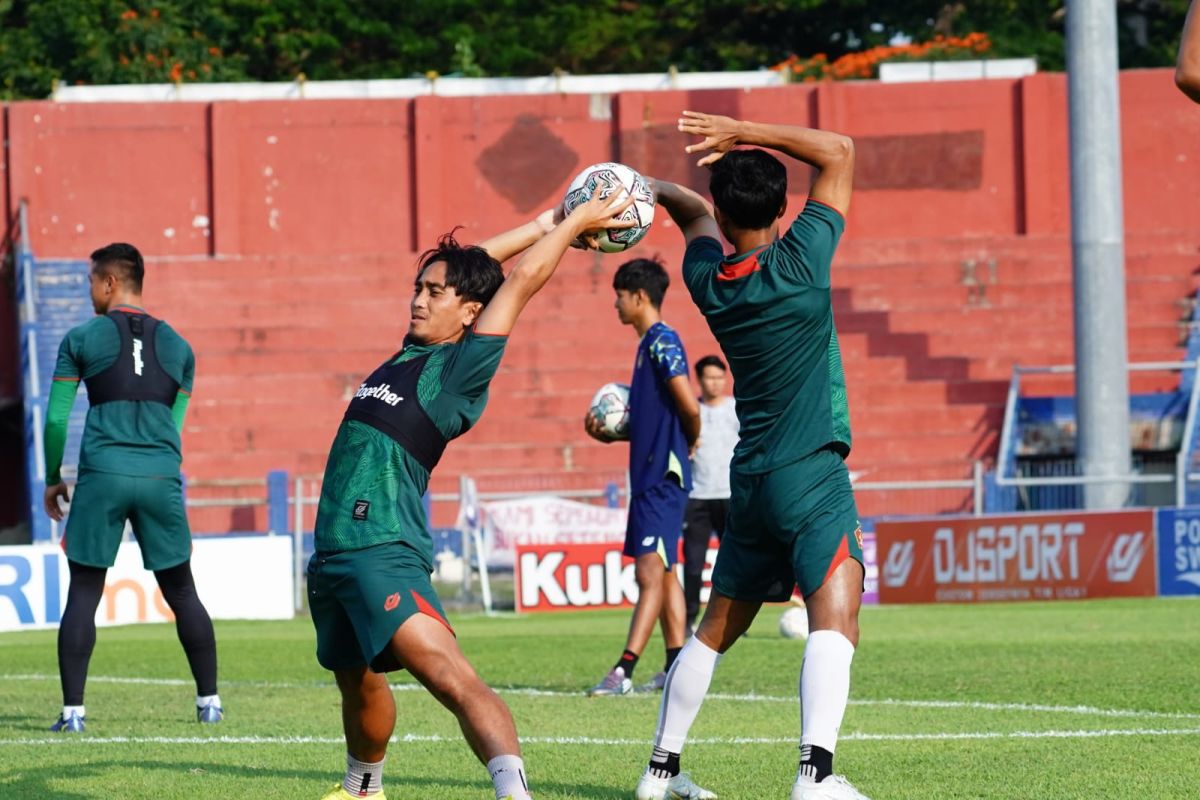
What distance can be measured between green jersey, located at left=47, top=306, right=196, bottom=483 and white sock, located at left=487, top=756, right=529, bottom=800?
13.6 ft

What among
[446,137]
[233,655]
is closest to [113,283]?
[233,655]

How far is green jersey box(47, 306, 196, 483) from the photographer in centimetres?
907

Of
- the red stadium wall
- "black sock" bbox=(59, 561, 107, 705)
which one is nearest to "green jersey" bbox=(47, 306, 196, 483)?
"black sock" bbox=(59, 561, 107, 705)

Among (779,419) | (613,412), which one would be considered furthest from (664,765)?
(613,412)

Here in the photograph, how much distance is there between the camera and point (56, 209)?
112 feet

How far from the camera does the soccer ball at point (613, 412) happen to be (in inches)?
420

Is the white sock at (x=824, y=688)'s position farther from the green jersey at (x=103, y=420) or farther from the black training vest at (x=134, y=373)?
the black training vest at (x=134, y=373)

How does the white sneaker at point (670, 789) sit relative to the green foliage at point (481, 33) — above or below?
below

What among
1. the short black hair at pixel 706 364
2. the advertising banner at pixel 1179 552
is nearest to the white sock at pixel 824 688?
the short black hair at pixel 706 364

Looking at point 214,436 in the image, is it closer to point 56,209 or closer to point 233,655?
point 56,209

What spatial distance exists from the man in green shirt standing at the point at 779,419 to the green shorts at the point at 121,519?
3.51 metres

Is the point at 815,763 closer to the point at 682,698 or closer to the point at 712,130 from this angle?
the point at 682,698

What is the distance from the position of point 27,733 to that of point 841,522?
4397 millimetres

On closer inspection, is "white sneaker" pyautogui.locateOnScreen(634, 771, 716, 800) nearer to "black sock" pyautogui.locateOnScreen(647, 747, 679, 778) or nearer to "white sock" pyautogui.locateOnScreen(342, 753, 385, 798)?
"black sock" pyautogui.locateOnScreen(647, 747, 679, 778)
